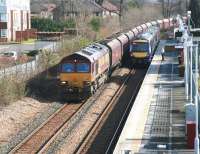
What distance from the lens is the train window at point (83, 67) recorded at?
1206 inches

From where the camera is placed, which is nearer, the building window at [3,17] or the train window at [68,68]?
the train window at [68,68]

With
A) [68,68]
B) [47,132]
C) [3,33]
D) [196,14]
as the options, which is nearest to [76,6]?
[3,33]

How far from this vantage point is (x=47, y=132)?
24.1 meters

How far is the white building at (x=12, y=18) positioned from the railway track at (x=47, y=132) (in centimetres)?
4813

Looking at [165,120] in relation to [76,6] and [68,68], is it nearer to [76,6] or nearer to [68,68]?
[68,68]

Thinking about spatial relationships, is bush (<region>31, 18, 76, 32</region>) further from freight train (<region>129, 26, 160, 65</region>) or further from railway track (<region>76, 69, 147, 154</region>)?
railway track (<region>76, 69, 147, 154</region>)

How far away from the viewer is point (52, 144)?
2178cm

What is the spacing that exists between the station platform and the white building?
138 ft

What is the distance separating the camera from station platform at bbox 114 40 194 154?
19766mm

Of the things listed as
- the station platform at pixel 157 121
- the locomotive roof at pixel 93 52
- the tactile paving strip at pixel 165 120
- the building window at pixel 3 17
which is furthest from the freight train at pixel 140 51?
the building window at pixel 3 17

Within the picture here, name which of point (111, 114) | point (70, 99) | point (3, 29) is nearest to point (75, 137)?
point (111, 114)

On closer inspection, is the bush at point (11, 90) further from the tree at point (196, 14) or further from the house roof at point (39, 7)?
the house roof at point (39, 7)

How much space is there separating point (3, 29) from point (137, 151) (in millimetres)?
59400

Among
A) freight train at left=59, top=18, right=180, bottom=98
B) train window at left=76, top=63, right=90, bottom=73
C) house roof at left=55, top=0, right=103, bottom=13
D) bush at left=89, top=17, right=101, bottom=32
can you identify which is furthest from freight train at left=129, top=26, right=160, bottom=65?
house roof at left=55, top=0, right=103, bottom=13
